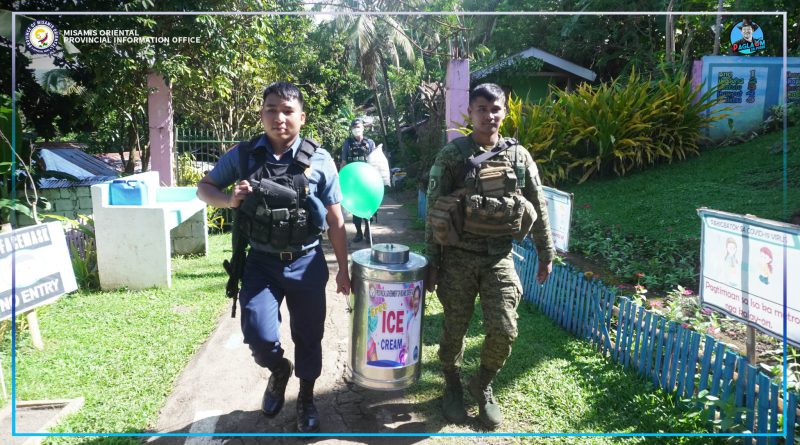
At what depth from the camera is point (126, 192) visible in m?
6.04

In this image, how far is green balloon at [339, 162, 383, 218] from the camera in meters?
3.71

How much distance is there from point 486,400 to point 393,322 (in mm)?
765

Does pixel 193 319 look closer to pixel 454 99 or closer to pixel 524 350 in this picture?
pixel 524 350

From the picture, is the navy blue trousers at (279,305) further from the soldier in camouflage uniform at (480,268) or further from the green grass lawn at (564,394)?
the green grass lawn at (564,394)

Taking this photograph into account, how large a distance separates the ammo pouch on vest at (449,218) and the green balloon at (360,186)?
80 cm

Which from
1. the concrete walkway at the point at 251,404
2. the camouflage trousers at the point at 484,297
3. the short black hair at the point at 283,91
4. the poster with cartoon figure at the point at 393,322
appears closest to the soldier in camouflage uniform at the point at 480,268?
the camouflage trousers at the point at 484,297

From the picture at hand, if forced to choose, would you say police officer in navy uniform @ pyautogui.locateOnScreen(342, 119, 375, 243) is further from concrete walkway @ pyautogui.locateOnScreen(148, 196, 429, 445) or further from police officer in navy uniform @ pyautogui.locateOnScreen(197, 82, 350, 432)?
police officer in navy uniform @ pyautogui.locateOnScreen(197, 82, 350, 432)

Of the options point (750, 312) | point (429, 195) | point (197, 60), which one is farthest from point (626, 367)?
point (197, 60)

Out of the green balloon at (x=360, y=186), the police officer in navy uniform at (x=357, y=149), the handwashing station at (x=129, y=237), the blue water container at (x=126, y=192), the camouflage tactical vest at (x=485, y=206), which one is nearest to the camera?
the camouflage tactical vest at (x=485, y=206)

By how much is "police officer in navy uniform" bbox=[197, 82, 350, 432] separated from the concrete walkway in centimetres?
18

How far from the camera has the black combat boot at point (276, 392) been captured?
→ 3.08 meters

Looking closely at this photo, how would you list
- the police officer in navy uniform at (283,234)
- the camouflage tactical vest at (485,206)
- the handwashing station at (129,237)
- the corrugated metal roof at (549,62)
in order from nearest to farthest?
1. the police officer in navy uniform at (283,234)
2. the camouflage tactical vest at (485,206)
3. the handwashing station at (129,237)
4. the corrugated metal roof at (549,62)

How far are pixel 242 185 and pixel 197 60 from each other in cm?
692

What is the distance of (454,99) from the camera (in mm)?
10016
